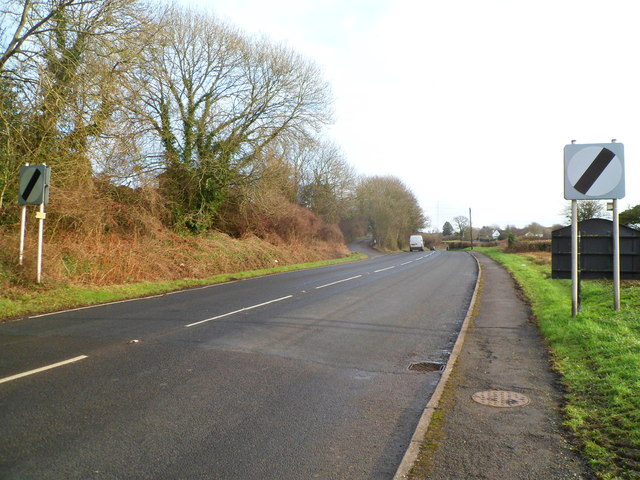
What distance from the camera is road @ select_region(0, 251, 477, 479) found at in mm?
3924

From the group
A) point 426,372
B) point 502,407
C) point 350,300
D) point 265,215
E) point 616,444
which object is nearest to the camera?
point 616,444

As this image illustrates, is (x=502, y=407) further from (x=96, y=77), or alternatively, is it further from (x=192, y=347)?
(x=96, y=77)

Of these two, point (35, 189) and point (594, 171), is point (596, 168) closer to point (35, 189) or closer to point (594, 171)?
point (594, 171)

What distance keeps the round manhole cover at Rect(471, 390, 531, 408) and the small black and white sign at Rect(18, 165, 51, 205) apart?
12308 millimetres

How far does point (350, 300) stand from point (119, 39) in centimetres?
1025

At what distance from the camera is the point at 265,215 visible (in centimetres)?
3425

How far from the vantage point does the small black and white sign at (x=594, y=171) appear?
9.04 m

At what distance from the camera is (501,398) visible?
18.1 ft

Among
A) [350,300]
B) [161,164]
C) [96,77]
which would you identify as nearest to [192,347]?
[350,300]

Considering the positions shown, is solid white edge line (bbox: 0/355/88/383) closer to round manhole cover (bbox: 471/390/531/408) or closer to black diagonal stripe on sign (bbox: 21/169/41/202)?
round manhole cover (bbox: 471/390/531/408)

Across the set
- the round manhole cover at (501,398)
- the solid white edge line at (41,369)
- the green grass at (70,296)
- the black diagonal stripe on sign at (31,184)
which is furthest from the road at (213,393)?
the black diagonal stripe on sign at (31,184)

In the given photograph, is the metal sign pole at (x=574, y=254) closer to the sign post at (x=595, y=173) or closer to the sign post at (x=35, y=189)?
the sign post at (x=595, y=173)

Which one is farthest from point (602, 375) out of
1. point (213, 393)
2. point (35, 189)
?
point (35, 189)

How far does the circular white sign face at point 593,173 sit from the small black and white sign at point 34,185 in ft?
41.6
